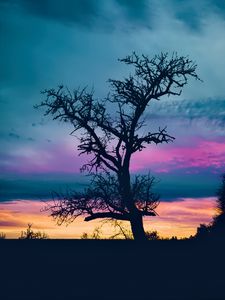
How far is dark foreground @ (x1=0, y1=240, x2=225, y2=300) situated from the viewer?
11.9 m

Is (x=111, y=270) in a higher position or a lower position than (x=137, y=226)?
lower

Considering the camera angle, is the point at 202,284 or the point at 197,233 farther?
the point at 197,233

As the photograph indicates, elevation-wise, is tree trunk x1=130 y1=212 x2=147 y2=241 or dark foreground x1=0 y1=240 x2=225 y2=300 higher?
tree trunk x1=130 y1=212 x2=147 y2=241

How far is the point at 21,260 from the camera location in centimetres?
1453

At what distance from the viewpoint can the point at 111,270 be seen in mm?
14055

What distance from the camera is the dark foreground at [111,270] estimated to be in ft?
39.1

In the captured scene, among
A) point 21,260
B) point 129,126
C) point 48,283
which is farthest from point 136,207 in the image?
point 48,283

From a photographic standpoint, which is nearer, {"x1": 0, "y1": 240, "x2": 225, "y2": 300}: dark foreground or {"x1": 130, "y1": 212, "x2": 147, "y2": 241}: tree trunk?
{"x1": 0, "y1": 240, "x2": 225, "y2": 300}: dark foreground

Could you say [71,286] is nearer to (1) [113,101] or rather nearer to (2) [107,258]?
(2) [107,258]

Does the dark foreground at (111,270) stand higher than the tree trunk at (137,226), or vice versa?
the tree trunk at (137,226)

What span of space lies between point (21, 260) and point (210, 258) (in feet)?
18.2

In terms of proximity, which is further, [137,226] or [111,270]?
[137,226]

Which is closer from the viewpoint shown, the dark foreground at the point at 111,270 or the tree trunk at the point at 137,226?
the dark foreground at the point at 111,270

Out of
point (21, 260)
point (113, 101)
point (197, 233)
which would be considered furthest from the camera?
point (113, 101)
